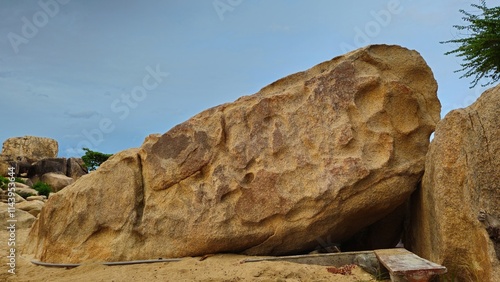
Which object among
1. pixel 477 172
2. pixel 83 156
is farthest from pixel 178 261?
pixel 83 156

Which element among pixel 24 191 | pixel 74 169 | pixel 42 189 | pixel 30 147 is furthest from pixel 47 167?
pixel 24 191

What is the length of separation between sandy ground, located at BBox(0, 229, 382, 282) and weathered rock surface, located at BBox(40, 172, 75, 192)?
1863 centimetres

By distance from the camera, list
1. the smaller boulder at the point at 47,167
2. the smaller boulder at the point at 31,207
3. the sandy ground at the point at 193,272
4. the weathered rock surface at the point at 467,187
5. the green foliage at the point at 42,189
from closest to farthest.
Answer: the weathered rock surface at the point at 467,187
the sandy ground at the point at 193,272
the smaller boulder at the point at 31,207
the green foliage at the point at 42,189
the smaller boulder at the point at 47,167

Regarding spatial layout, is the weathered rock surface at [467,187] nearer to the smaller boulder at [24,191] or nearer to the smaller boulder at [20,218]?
the smaller boulder at [20,218]

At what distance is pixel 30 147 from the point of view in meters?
29.9

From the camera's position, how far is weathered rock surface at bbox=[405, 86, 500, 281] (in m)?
4.16

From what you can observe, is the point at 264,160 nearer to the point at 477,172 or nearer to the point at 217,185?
the point at 217,185

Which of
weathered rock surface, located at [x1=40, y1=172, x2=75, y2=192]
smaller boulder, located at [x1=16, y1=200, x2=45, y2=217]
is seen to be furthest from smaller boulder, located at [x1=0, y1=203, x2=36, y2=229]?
weathered rock surface, located at [x1=40, y1=172, x2=75, y2=192]

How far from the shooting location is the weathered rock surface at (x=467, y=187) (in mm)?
4156

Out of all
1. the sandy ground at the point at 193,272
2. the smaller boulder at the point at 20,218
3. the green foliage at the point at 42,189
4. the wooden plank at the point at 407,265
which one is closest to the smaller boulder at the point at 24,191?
the green foliage at the point at 42,189

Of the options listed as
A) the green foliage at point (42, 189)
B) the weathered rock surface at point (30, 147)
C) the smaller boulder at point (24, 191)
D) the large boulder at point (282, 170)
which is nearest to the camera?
the large boulder at point (282, 170)

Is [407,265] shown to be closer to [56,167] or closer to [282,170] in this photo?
[282,170]

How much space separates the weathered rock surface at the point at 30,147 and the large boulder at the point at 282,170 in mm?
24755

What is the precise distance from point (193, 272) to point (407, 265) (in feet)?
8.91
